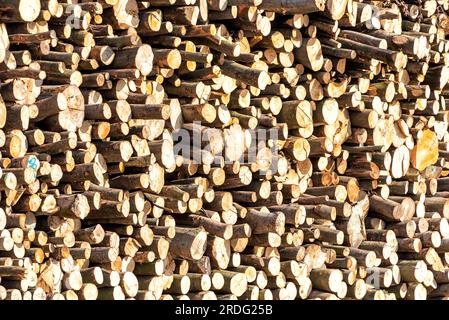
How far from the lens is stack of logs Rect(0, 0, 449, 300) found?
165 inches

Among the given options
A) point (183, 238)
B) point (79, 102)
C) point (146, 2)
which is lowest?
Answer: point (183, 238)

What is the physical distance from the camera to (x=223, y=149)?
16.0 feet

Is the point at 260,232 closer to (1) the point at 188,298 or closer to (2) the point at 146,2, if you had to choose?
(1) the point at 188,298

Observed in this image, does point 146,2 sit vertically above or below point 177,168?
above

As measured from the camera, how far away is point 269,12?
5.14 meters

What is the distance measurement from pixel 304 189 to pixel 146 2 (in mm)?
1285

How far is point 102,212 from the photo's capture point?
445 cm

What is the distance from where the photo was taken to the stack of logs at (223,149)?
418 cm
